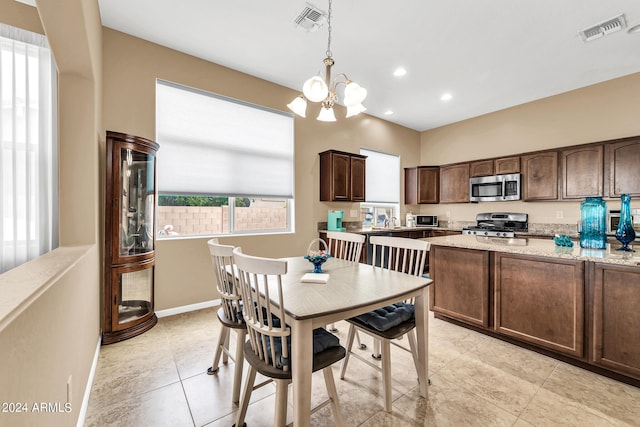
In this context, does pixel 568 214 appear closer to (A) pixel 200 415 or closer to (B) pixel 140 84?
(A) pixel 200 415

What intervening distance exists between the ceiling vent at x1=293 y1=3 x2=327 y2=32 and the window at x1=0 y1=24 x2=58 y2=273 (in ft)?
6.82

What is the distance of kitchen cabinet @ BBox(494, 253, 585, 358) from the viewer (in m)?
2.16

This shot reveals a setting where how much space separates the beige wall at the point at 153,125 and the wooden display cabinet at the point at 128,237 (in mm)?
322

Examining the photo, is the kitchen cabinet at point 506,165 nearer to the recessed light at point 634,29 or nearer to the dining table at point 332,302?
the recessed light at point 634,29

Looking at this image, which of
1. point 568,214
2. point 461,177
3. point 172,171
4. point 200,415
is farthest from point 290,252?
point 568,214

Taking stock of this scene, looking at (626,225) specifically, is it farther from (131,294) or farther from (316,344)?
(131,294)

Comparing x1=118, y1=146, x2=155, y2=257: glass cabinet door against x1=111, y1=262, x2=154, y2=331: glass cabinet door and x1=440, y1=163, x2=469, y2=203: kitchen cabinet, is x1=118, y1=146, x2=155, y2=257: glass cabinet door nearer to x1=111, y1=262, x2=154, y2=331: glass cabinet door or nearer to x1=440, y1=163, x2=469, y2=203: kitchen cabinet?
x1=111, y1=262, x2=154, y2=331: glass cabinet door

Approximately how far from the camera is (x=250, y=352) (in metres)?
1.43

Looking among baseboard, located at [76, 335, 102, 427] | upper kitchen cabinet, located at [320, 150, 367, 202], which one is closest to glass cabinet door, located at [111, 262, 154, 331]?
baseboard, located at [76, 335, 102, 427]

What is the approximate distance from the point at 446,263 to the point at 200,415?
262 centimetres

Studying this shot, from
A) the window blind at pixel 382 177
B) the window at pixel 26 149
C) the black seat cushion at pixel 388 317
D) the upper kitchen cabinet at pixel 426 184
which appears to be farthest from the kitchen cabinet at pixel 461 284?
the window at pixel 26 149

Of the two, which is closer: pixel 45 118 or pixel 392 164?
pixel 45 118

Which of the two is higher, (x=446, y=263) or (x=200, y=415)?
(x=446, y=263)

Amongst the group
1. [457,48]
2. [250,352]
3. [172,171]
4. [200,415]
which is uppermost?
[457,48]
